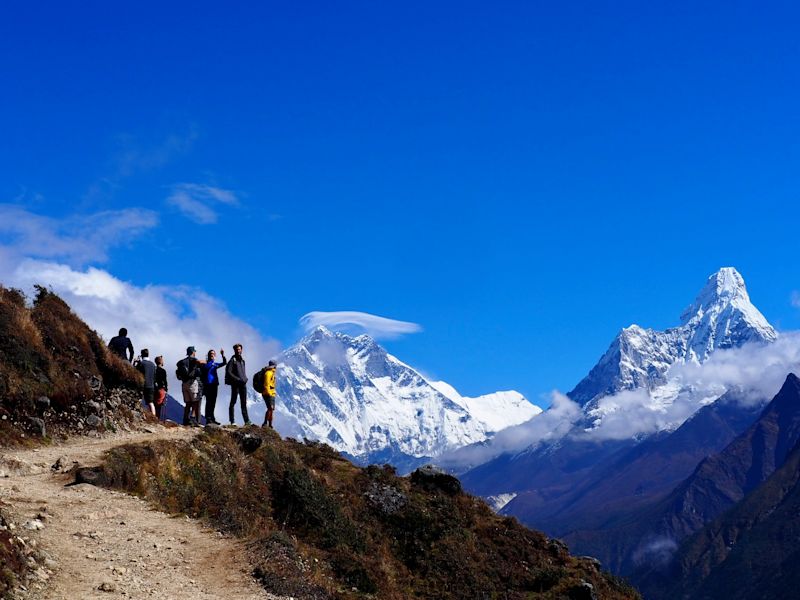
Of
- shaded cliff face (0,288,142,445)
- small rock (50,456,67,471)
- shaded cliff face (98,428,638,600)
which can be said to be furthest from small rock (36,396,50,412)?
shaded cliff face (98,428,638,600)

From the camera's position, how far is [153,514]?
821 inches

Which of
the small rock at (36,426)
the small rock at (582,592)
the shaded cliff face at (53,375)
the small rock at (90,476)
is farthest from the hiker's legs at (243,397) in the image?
the small rock at (582,592)

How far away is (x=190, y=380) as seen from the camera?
102 ft

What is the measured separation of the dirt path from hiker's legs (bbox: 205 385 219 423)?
30.0 feet

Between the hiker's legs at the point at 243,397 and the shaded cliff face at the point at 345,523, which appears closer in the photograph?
the shaded cliff face at the point at 345,523

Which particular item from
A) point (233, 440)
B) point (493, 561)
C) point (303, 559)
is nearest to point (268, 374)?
point (233, 440)

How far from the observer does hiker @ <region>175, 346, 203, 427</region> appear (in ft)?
102

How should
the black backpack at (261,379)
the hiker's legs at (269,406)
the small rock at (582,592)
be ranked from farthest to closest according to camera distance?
the hiker's legs at (269,406)
the black backpack at (261,379)
the small rock at (582,592)

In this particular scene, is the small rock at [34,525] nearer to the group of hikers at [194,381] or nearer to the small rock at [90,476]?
the small rock at [90,476]

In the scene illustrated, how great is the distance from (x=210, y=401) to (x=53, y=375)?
5.99 metres

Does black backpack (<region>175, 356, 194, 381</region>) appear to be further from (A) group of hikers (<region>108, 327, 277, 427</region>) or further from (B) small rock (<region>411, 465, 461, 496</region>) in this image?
(B) small rock (<region>411, 465, 461, 496</region>)

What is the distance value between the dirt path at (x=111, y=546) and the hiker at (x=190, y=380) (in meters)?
8.37

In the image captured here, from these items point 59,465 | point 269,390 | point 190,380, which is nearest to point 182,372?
point 190,380

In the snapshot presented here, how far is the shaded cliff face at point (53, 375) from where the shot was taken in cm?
2623
